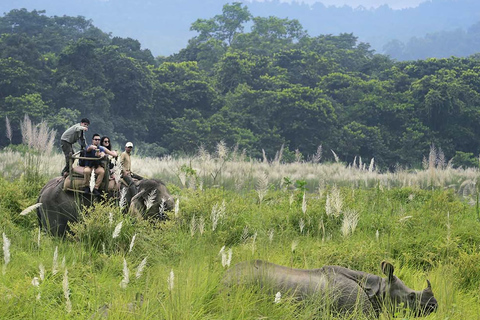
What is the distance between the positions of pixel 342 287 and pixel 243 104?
105ft

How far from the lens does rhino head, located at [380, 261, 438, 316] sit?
15.0 feet

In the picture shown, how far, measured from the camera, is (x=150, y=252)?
5.86 metres

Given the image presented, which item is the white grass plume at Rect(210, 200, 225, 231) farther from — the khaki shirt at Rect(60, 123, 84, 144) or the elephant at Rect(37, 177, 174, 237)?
the khaki shirt at Rect(60, 123, 84, 144)

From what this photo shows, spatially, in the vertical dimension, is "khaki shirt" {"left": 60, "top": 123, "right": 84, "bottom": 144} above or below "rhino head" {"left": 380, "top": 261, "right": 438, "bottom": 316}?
above

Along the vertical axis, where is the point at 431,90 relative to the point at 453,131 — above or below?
above

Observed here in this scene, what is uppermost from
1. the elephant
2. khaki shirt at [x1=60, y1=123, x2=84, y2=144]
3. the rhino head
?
khaki shirt at [x1=60, y1=123, x2=84, y2=144]

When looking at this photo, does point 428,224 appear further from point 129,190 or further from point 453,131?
point 453,131

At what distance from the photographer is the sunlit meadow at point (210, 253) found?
4172mm

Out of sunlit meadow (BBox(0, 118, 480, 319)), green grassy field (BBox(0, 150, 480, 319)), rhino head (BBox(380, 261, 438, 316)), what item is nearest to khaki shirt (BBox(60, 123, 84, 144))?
green grassy field (BBox(0, 150, 480, 319))

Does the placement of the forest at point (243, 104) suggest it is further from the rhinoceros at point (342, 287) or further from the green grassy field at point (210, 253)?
the rhinoceros at point (342, 287)

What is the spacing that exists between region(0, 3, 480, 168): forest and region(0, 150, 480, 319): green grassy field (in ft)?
75.4

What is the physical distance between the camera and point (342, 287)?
15.7 feet

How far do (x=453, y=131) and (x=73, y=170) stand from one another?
31680mm

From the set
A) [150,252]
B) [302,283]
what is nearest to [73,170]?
[150,252]
